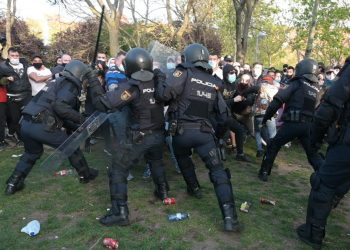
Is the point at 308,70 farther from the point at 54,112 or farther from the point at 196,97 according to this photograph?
the point at 54,112

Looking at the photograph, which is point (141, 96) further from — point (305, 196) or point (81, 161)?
point (305, 196)

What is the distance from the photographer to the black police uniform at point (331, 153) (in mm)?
Result: 3652

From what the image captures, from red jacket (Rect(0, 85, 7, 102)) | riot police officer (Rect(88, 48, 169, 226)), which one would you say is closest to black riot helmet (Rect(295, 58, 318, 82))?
riot police officer (Rect(88, 48, 169, 226))

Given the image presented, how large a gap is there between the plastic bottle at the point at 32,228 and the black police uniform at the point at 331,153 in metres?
2.88

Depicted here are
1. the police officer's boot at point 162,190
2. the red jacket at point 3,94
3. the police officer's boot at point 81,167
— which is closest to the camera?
the police officer's boot at point 162,190

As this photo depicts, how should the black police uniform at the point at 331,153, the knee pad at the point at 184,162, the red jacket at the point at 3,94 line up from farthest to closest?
the red jacket at the point at 3,94 < the knee pad at the point at 184,162 < the black police uniform at the point at 331,153

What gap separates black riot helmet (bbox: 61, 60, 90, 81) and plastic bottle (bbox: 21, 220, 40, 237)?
6.20ft

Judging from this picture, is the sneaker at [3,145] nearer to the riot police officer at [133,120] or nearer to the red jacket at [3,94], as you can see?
the red jacket at [3,94]

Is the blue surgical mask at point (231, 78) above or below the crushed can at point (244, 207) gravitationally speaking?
above

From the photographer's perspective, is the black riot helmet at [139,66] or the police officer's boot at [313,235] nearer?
the police officer's boot at [313,235]

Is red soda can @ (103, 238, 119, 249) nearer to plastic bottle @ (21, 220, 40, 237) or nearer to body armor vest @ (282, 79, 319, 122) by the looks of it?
plastic bottle @ (21, 220, 40, 237)

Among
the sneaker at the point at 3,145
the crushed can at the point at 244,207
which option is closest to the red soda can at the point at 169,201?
the crushed can at the point at 244,207

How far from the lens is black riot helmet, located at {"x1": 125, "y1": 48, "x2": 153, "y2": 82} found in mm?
4570

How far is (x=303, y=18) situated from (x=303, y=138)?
17.2 metres
